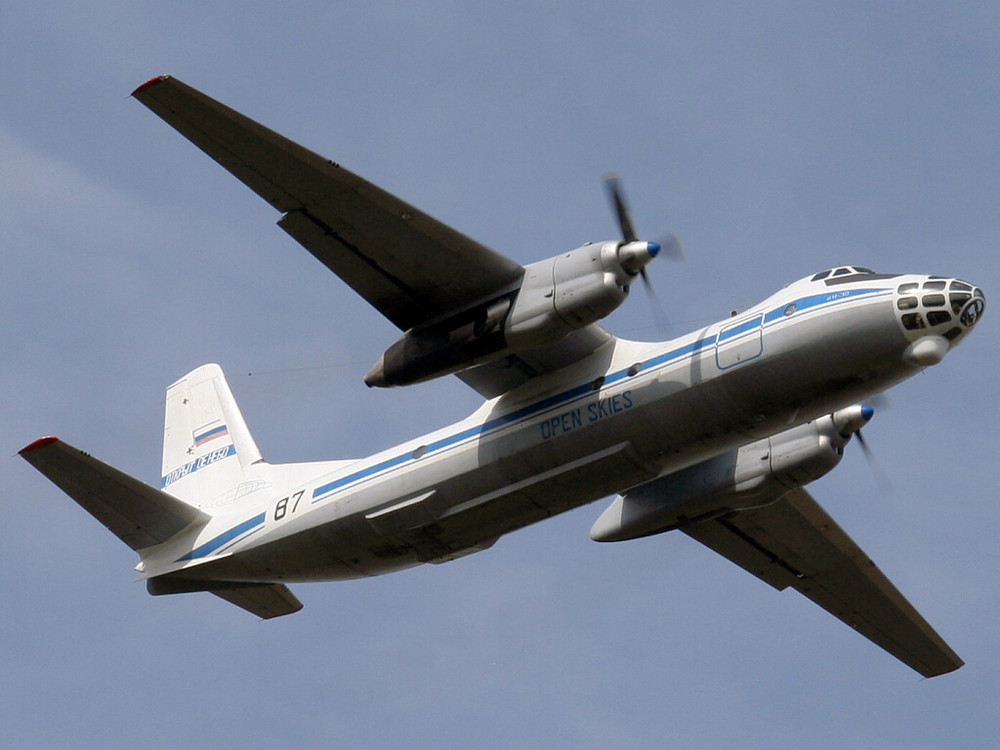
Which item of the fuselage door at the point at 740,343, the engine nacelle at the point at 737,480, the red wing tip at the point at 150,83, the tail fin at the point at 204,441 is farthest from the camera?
the tail fin at the point at 204,441

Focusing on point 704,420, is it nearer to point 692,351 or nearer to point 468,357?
point 692,351

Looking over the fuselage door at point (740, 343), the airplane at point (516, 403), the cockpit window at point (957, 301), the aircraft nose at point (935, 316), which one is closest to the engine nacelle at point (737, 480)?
the airplane at point (516, 403)

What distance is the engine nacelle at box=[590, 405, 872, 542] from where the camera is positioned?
25.2 m

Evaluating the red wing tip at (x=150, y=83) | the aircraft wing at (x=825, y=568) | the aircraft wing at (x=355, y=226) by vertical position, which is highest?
the red wing tip at (x=150, y=83)

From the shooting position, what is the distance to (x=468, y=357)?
23188 mm

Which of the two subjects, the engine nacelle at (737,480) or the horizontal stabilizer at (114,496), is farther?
the engine nacelle at (737,480)

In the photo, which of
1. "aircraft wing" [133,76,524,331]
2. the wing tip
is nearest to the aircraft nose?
"aircraft wing" [133,76,524,331]

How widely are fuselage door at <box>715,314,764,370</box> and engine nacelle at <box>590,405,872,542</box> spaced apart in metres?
2.44

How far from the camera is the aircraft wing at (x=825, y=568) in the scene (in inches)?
1102

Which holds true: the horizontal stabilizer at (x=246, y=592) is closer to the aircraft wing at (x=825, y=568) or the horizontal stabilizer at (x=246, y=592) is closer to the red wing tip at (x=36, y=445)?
the red wing tip at (x=36, y=445)

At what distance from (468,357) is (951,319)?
6737 millimetres

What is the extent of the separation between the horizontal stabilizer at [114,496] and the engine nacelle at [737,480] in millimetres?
7057

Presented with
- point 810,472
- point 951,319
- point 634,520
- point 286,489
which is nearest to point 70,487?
point 286,489

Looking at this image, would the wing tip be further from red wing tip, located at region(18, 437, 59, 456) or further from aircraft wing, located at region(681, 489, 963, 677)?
aircraft wing, located at region(681, 489, 963, 677)
